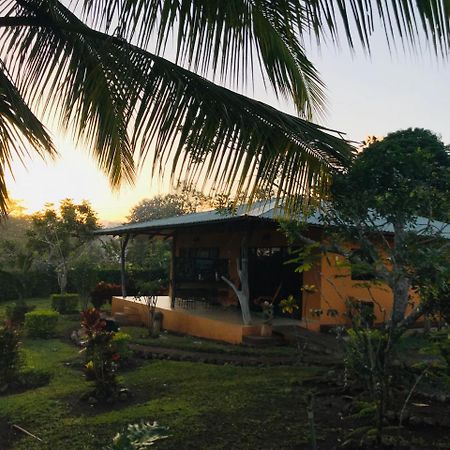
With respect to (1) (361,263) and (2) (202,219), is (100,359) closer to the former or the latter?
(1) (361,263)

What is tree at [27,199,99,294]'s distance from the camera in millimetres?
24453

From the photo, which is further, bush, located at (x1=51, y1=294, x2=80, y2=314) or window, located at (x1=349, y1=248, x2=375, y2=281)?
bush, located at (x1=51, y1=294, x2=80, y2=314)

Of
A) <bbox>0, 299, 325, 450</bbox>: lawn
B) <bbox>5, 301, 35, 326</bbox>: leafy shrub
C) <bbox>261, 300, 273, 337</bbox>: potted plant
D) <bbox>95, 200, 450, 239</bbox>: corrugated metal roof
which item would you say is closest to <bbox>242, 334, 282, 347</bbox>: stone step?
<bbox>261, 300, 273, 337</bbox>: potted plant

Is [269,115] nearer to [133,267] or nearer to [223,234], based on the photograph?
[223,234]

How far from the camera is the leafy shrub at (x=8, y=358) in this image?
7770 mm

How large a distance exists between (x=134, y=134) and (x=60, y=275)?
21936 mm

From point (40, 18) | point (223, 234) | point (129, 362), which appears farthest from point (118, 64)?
point (223, 234)

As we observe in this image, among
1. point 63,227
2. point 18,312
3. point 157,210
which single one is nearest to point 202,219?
point 18,312

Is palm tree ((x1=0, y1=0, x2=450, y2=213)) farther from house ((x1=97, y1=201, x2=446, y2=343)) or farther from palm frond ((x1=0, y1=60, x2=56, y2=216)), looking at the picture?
house ((x1=97, y1=201, x2=446, y2=343))

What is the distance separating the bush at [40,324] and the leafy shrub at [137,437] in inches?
416

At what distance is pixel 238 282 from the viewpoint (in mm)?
15195

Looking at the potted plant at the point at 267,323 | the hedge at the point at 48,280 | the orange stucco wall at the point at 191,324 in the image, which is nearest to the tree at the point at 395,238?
the potted plant at the point at 267,323

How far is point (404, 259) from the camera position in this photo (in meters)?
5.13

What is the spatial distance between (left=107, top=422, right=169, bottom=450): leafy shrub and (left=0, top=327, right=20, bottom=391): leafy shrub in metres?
5.35
